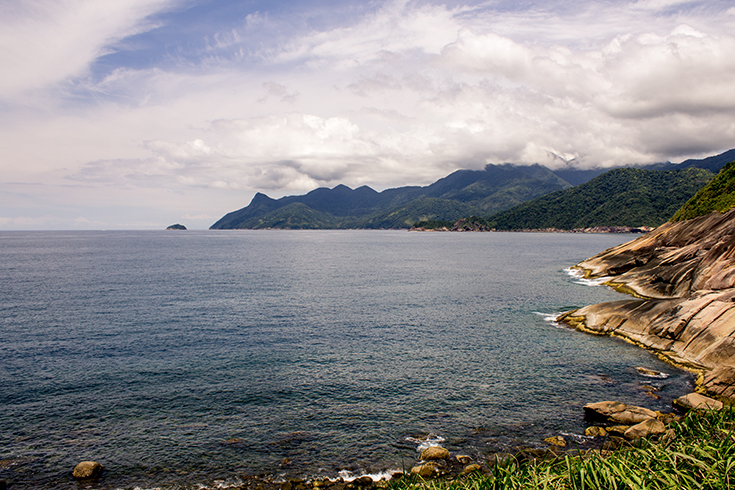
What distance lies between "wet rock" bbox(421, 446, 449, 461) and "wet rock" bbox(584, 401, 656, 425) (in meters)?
11.2

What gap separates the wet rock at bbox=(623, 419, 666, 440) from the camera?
22.0 metres

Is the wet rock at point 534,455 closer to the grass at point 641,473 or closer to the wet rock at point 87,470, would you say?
the grass at point 641,473

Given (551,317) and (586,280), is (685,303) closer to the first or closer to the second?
(551,317)

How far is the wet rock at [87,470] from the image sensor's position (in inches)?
797

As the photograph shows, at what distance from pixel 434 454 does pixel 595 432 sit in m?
10.1

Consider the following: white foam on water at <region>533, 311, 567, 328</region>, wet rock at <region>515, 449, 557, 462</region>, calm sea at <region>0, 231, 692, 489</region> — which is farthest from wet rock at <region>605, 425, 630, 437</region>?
white foam on water at <region>533, 311, 567, 328</region>

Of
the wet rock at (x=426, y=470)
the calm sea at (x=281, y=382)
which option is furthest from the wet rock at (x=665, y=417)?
the wet rock at (x=426, y=470)

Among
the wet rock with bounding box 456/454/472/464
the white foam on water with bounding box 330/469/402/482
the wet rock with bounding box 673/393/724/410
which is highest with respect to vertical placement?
the wet rock with bounding box 673/393/724/410

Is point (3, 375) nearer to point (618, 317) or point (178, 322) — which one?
point (178, 322)

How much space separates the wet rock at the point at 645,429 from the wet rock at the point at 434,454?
1035 centimetres

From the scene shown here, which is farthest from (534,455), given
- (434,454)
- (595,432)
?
(434,454)

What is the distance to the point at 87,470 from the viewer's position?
20375mm

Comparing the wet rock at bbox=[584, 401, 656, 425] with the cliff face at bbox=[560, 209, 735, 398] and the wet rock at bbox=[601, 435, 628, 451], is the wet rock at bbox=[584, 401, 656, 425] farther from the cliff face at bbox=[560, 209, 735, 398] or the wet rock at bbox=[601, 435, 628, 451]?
the cliff face at bbox=[560, 209, 735, 398]

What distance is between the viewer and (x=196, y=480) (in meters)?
20.1
